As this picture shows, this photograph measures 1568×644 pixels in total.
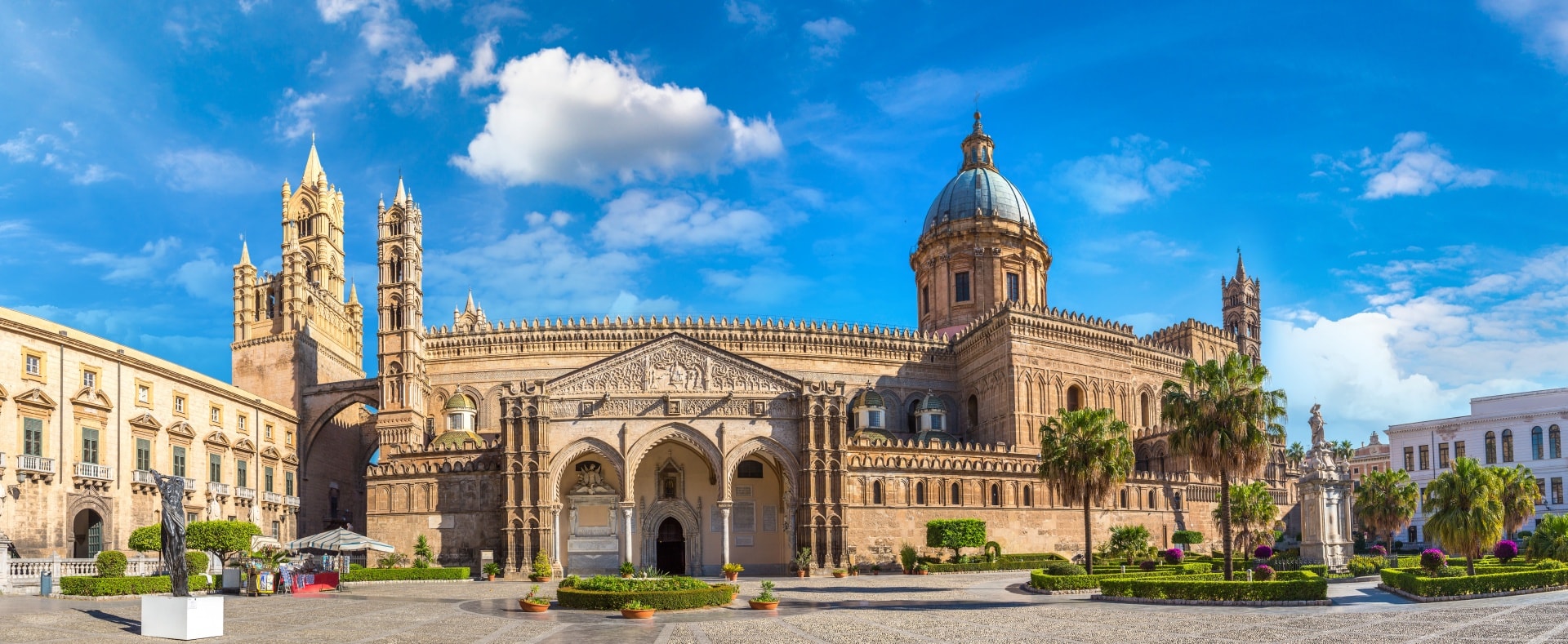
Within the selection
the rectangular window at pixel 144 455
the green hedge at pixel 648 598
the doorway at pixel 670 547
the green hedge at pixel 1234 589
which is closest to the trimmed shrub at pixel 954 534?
the doorway at pixel 670 547

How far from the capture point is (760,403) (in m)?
55.9

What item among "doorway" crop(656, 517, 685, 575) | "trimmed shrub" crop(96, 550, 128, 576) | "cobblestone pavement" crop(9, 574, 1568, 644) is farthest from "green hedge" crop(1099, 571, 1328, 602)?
"trimmed shrub" crop(96, 550, 128, 576)

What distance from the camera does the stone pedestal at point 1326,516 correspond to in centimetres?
4522

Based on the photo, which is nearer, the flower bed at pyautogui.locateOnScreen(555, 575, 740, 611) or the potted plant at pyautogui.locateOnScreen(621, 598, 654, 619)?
the potted plant at pyautogui.locateOnScreen(621, 598, 654, 619)

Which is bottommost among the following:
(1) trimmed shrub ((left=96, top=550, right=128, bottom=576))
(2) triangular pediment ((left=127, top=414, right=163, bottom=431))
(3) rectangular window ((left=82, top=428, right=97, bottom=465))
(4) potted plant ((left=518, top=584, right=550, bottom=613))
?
(4) potted plant ((left=518, top=584, right=550, bottom=613))

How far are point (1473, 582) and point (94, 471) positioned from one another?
48703 millimetres

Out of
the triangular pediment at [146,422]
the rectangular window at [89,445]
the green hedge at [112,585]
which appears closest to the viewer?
the green hedge at [112,585]

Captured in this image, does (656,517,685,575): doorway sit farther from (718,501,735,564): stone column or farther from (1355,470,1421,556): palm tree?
(1355,470,1421,556): palm tree

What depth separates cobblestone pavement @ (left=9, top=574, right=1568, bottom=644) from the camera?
25.1 m

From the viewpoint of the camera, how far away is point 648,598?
32.2m

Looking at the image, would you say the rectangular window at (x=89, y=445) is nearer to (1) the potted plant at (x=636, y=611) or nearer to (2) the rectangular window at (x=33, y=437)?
(2) the rectangular window at (x=33, y=437)

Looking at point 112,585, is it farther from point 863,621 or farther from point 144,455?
point 863,621

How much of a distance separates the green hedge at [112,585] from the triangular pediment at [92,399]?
512 inches

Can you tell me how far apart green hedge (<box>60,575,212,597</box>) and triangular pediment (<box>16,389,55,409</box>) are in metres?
10.8
